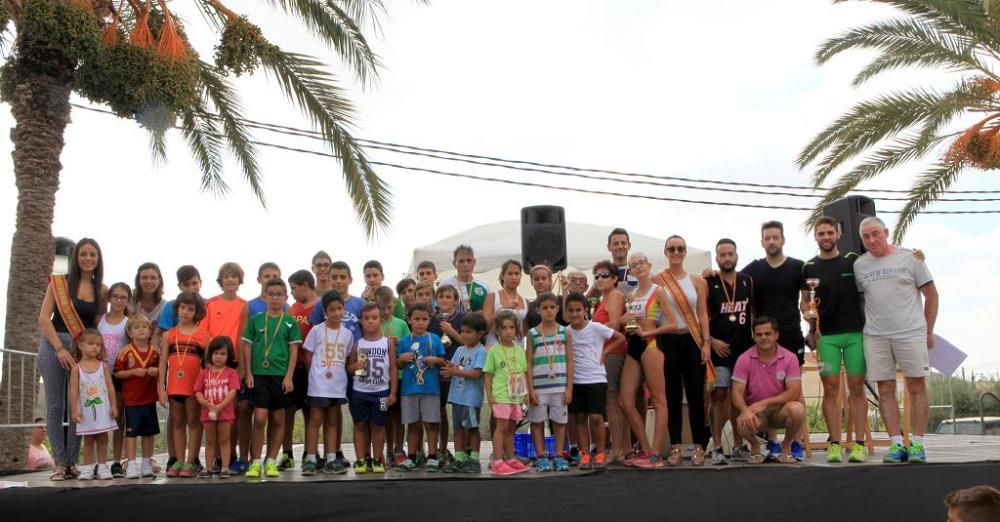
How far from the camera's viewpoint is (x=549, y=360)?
22.0 ft

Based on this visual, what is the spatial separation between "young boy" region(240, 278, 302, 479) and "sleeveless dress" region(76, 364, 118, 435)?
0.95m

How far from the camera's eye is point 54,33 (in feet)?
27.5

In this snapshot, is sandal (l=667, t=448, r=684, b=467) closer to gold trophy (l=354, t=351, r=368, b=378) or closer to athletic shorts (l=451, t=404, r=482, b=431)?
athletic shorts (l=451, t=404, r=482, b=431)

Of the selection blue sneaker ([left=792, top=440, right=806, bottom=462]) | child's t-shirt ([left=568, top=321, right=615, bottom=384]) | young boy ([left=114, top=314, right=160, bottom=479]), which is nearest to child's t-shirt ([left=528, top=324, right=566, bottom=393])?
child's t-shirt ([left=568, top=321, right=615, bottom=384])

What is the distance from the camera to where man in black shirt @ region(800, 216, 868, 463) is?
22.5 feet

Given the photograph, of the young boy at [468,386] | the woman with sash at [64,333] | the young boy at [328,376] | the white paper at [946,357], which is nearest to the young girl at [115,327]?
the woman with sash at [64,333]

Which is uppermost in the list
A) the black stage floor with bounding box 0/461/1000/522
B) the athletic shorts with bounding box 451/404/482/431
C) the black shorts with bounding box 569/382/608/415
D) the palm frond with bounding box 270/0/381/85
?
the palm frond with bounding box 270/0/381/85

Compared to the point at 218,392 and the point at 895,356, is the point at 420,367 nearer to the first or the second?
the point at 218,392

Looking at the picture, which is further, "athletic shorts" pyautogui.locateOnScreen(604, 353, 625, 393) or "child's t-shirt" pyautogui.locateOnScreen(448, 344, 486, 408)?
"athletic shorts" pyautogui.locateOnScreen(604, 353, 625, 393)

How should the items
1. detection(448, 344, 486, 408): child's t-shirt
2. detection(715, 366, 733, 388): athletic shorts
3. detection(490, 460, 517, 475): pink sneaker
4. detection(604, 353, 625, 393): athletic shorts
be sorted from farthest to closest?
1. detection(604, 353, 625, 393): athletic shorts
2. detection(715, 366, 733, 388): athletic shorts
3. detection(448, 344, 486, 408): child's t-shirt
4. detection(490, 460, 517, 475): pink sneaker

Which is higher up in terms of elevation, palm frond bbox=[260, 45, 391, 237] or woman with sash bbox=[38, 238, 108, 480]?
palm frond bbox=[260, 45, 391, 237]

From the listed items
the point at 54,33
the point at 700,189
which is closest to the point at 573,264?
the point at 700,189

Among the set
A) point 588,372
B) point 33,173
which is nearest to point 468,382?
point 588,372

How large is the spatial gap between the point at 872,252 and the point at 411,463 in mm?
3609
